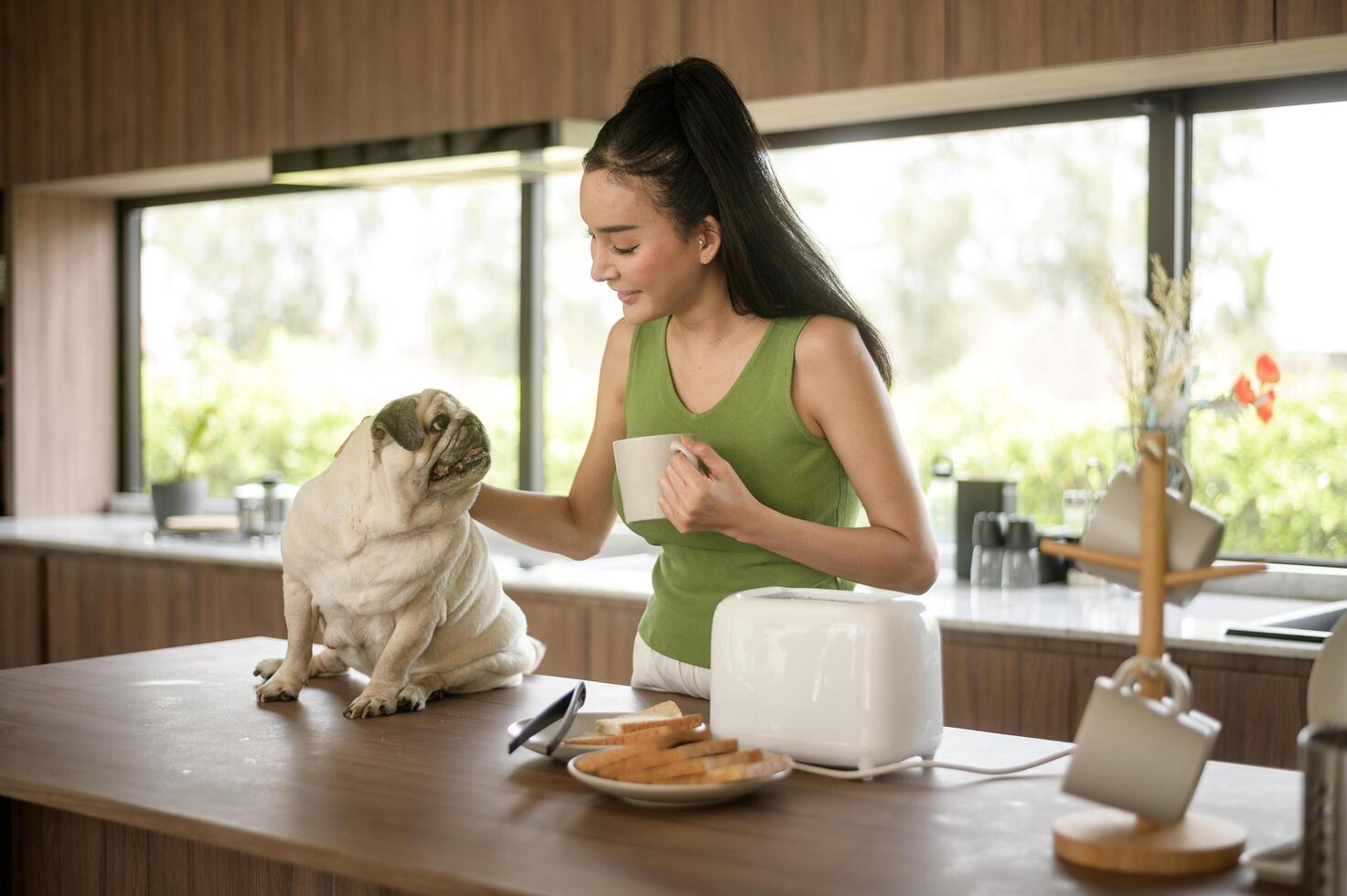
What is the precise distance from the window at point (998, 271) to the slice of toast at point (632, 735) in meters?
1.92

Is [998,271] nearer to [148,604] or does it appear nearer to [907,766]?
[907,766]

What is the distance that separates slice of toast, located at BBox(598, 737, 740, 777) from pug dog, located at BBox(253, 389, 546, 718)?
0.44 metres

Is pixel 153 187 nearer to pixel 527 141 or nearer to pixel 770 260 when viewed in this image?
pixel 527 141

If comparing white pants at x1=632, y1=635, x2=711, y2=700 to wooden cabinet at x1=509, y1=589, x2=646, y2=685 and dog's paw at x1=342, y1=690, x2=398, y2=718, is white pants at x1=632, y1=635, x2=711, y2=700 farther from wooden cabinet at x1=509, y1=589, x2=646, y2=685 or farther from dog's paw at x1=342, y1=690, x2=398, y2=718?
wooden cabinet at x1=509, y1=589, x2=646, y2=685

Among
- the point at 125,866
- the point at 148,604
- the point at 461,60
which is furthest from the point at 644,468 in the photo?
the point at 148,604

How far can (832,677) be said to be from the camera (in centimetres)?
132

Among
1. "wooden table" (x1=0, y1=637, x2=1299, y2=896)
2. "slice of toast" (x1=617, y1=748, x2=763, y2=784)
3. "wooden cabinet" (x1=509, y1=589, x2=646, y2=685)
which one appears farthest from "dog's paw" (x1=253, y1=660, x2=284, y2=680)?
"wooden cabinet" (x1=509, y1=589, x2=646, y2=685)

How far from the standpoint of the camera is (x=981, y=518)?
306 cm

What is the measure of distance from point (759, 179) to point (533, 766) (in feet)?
2.57

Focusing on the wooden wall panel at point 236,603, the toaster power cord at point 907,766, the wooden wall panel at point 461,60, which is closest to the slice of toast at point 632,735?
the toaster power cord at point 907,766

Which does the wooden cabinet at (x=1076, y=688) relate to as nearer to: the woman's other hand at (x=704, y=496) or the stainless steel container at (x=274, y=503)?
the woman's other hand at (x=704, y=496)

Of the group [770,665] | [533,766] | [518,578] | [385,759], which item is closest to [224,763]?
[385,759]

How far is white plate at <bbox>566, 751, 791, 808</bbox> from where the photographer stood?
1.18 m

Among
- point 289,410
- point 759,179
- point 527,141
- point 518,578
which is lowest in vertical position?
point 518,578
